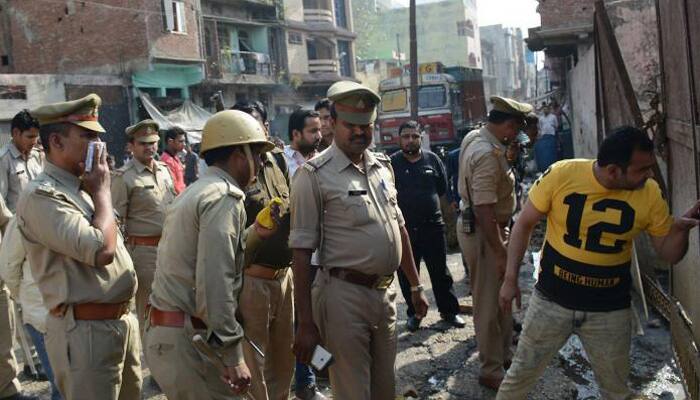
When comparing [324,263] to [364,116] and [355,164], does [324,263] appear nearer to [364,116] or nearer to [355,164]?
[355,164]

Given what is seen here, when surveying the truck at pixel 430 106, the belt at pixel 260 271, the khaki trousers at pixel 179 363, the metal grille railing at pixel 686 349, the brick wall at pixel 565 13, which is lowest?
the metal grille railing at pixel 686 349

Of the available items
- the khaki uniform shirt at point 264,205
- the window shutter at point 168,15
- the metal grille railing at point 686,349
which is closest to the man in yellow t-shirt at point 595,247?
the metal grille railing at point 686,349

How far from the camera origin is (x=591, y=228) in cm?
295

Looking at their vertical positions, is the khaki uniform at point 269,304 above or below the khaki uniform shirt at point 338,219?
below

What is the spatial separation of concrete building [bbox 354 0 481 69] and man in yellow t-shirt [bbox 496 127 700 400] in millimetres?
54918

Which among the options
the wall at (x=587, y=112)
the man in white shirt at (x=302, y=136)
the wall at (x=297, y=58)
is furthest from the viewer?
the wall at (x=297, y=58)

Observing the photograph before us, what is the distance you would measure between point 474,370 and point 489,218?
132cm

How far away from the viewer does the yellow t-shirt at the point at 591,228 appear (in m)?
2.90

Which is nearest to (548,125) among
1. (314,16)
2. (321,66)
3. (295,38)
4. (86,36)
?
(86,36)

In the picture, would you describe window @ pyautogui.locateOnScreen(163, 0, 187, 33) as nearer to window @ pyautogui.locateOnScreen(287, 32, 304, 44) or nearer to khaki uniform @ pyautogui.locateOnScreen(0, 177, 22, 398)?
window @ pyautogui.locateOnScreen(287, 32, 304, 44)

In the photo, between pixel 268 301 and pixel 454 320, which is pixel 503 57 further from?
pixel 268 301

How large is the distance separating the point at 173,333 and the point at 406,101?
1825 cm

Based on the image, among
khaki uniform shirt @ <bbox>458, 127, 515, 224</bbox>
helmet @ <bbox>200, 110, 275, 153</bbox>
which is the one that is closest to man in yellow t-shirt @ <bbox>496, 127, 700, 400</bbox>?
khaki uniform shirt @ <bbox>458, 127, 515, 224</bbox>

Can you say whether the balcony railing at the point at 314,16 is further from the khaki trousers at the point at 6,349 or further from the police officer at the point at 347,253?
the police officer at the point at 347,253
